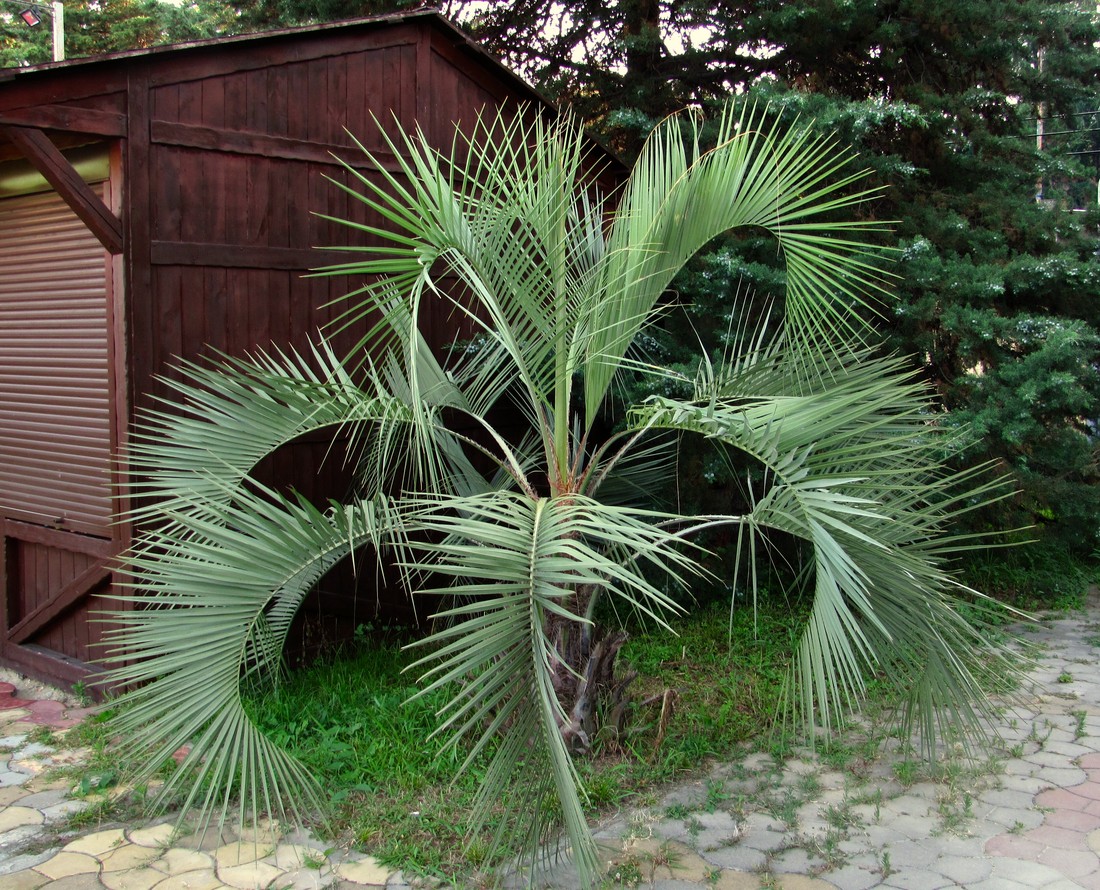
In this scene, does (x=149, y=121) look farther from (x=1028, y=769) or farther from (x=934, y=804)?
(x=1028, y=769)

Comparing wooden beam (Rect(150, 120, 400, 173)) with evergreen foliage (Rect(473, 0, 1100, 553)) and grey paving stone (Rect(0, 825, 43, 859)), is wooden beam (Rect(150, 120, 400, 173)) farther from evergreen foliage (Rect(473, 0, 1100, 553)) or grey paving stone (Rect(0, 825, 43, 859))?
grey paving stone (Rect(0, 825, 43, 859))

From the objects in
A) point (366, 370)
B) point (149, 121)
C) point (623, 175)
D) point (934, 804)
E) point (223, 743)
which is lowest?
point (934, 804)

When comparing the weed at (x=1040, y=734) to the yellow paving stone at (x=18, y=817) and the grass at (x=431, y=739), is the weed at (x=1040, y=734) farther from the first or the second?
the yellow paving stone at (x=18, y=817)

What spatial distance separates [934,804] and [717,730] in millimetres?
905

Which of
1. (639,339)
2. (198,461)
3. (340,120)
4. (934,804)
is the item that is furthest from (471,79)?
(934,804)

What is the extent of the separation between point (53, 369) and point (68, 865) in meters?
2.65

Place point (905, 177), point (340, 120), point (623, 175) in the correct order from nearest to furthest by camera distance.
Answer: point (340, 120)
point (905, 177)
point (623, 175)

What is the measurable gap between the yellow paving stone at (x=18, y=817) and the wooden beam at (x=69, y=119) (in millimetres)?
2554

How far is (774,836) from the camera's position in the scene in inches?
127

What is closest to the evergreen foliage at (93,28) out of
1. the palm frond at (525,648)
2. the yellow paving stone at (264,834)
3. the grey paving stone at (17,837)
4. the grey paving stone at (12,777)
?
the grey paving stone at (12,777)

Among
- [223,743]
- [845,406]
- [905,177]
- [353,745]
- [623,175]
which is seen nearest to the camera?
[223,743]

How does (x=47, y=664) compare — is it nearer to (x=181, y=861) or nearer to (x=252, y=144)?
(x=181, y=861)

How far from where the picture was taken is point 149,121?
4254 millimetres

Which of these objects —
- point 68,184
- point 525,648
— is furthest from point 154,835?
point 68,184
